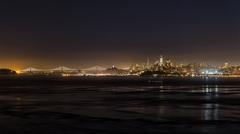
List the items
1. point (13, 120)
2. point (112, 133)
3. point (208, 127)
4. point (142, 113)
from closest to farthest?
1. point (112, 133)
2. point (208, 127)
3. point (13, 120)
4. point (142, 113)

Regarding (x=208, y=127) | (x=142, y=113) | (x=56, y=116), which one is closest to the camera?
(x=208, y=127)

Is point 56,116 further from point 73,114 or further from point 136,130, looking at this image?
point 136,130

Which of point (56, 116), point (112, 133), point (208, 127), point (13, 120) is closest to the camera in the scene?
point (112, 133)

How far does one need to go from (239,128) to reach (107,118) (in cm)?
1188

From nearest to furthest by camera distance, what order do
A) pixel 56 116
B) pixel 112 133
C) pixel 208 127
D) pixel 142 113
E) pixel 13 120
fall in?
1. pixel 112 133
2. pixel 208 127
3. pixel 13 120
4. pixel 56 116
5. pixel 142 113

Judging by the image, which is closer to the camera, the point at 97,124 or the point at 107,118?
the point at 97,124

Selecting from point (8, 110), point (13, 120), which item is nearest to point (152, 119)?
point (13, 120)

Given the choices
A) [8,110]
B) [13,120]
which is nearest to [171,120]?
[13,120]

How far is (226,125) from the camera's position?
36812 mm

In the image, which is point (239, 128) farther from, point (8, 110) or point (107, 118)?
point (8, 110)

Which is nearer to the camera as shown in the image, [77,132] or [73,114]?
[77,132]

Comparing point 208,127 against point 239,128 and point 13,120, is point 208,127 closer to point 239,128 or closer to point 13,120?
point 239,128

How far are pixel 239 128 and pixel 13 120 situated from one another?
700 inches

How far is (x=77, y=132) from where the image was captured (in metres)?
33.0
